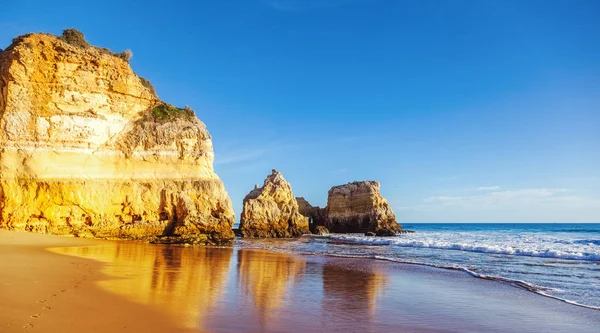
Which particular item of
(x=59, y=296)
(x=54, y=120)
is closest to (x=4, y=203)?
(x=54, y=120)

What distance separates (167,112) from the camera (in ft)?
89.0

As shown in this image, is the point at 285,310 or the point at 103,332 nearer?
the point at 103,332

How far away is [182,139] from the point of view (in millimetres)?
26406

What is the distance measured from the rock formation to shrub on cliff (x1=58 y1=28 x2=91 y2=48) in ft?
104

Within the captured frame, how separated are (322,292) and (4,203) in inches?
726

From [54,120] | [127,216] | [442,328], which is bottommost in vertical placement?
[442,328]

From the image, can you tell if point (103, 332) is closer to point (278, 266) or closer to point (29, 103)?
point (278, 266)

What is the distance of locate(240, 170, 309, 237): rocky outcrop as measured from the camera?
38.3m

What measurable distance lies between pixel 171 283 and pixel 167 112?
20.0 m

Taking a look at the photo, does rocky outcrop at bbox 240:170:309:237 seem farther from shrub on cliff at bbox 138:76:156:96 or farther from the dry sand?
the dry sand

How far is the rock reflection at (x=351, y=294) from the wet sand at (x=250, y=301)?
0.08 ft

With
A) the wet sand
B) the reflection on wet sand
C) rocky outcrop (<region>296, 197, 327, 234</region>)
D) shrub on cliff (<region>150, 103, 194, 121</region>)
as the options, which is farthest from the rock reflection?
rocky outcrop (<region>296, 197, 327, 234</region>)

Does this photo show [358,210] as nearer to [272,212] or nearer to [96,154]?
[272,212]

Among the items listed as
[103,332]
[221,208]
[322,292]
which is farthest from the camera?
[221,208]
